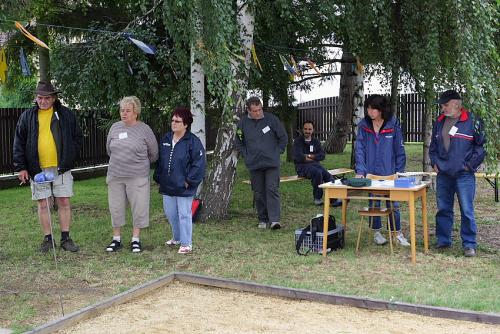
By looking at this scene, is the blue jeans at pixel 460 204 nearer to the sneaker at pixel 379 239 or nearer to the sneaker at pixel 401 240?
the sneaker at pixel 401 240

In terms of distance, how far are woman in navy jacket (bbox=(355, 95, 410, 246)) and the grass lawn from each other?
83 cm

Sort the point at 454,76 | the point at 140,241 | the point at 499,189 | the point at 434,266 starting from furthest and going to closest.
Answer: the point at 499,189
the point at 140,241
the point at 454,76
the point at 434,266

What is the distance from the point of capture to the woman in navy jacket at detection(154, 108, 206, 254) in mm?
6621

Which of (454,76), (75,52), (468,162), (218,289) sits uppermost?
(75,52)

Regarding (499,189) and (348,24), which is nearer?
(348,24)

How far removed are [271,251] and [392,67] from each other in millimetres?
3227

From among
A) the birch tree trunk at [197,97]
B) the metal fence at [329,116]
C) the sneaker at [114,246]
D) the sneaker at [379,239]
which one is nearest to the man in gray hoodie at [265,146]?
the birch tree trunk at [197,97]

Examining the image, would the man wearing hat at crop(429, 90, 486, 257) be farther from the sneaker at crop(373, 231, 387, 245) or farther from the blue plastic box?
the sneaker at crop(373, 231, 387, 245)

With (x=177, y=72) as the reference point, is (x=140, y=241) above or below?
below

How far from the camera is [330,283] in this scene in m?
5.57

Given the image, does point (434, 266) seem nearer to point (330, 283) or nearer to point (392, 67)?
point (330, 283)

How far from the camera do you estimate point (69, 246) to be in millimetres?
6863

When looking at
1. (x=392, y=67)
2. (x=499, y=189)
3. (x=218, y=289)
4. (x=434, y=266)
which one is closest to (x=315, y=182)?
(x=392, y=67)

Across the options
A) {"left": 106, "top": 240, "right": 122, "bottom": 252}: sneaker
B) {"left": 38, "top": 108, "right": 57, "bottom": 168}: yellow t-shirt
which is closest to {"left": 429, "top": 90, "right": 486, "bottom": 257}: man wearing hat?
{"left": 106, "top": 240, "right": 122, "bottom": 252}: sneaker
